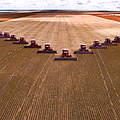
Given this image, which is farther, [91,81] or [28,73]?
[28,73]

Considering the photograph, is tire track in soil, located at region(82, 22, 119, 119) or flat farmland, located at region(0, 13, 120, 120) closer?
flat farmland, located at region(0, 13, 120, 120)

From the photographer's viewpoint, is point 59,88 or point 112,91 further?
point 59,88

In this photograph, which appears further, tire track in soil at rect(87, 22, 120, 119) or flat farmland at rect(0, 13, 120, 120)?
tire track in soil at rect(87, 22, 120, 119)

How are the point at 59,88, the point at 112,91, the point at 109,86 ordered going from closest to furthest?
the point at 112,91
the point at 59,88
the point at 109,86

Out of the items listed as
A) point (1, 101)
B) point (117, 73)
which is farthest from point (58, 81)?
point (117, 73)

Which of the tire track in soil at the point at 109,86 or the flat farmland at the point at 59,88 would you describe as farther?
the tire track in soil at the point at 109,86

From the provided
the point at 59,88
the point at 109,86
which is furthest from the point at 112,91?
the point at 59,88

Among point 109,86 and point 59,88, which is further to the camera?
point 109,86

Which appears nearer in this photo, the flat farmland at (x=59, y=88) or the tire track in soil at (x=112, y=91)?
the flat farmland at (x=59, y=88)

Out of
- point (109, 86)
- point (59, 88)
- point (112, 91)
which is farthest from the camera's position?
point (109, 86)

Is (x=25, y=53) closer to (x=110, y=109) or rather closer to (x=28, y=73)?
(x=28, y=73)

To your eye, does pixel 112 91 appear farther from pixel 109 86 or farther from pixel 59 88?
pixel 59 88
